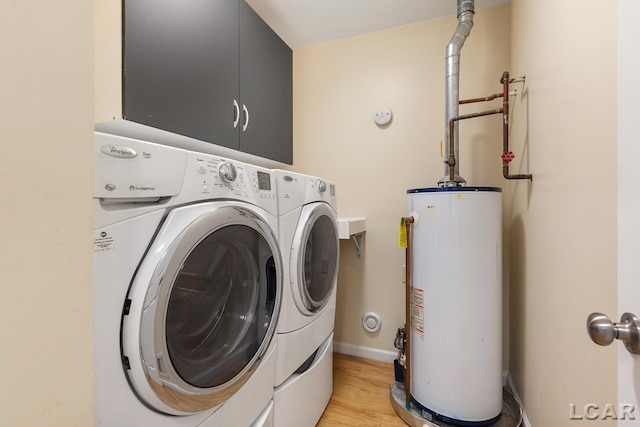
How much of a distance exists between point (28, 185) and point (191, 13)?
1.01 m

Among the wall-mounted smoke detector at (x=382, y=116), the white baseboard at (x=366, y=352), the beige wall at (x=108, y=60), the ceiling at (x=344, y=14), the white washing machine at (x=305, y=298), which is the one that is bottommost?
the white baseboard at (x=366, y=352)

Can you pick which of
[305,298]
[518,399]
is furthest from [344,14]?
[518,399]

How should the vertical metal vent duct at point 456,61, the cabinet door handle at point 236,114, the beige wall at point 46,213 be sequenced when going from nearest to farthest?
the beige wall at point 46,213, the cabinet door handle at point 236,114, the vertical metal vent duct at point 456,61

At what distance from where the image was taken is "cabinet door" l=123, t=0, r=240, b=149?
0.83 metres

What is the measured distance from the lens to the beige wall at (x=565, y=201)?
0.60 meters

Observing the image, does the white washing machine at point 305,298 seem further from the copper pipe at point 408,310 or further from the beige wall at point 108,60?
the beige wall at point 108,60

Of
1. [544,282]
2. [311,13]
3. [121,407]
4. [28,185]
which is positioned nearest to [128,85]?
[28,185]

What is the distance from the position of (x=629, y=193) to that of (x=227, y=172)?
829mm

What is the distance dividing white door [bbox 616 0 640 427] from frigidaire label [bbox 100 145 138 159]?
0.87 m

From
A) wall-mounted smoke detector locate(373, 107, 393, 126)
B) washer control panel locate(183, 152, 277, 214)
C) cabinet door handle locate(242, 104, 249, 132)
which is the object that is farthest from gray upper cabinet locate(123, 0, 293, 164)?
wall-mounted smoke detector locate(373, 107, 393, 126)

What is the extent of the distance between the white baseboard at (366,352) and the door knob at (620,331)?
147 cm

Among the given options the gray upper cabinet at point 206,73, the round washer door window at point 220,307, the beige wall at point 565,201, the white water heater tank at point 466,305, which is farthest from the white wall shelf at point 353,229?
the beige wall at point 565,201

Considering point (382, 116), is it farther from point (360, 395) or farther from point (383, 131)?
point (360, 395)

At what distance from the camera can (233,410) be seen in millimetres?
752
